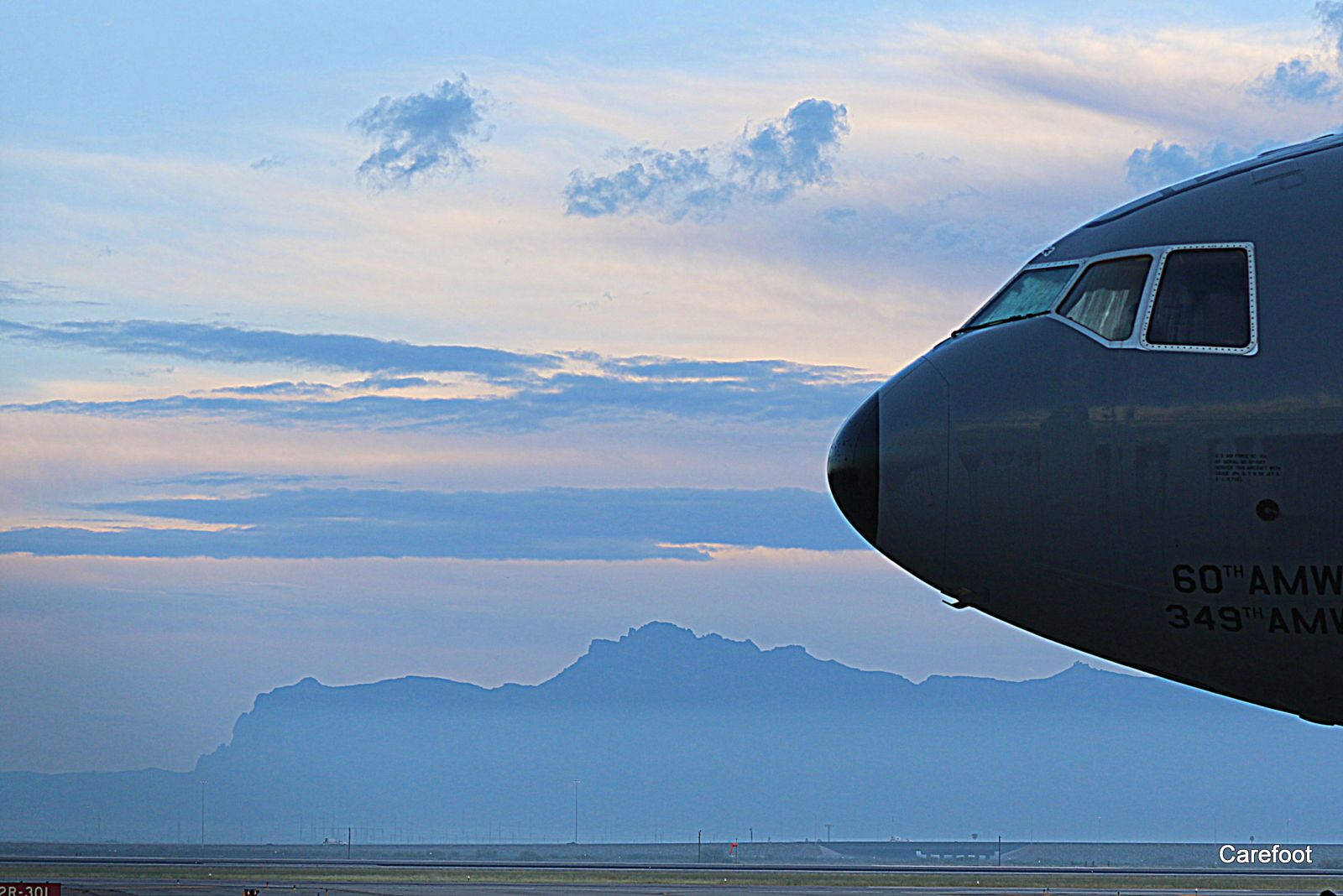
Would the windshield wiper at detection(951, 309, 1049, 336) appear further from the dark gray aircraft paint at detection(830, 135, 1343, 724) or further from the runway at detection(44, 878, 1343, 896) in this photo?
the runway at detection(44, 878, 1343, 896)

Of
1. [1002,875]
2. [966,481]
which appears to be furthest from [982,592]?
[1002,875]

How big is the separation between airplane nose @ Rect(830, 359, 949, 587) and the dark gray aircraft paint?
0.07 feet

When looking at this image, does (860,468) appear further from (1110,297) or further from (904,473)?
(1110,297)

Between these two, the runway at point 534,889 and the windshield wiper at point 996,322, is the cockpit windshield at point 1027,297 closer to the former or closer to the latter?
the windshield wiper at point 996,322

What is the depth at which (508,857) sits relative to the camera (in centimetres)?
15300

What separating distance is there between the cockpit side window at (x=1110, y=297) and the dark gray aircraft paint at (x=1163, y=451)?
17 mm

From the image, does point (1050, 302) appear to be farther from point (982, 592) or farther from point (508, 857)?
point (508, 857)

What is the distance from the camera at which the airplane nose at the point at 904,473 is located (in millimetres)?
13781

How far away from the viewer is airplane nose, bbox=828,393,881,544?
46.2ft

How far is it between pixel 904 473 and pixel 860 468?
462 millimetres

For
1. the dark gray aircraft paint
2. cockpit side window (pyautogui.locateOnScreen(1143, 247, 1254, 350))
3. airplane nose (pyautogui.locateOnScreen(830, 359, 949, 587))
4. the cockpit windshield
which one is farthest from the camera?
the cockpit windshield

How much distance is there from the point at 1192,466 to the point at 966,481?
1855mm

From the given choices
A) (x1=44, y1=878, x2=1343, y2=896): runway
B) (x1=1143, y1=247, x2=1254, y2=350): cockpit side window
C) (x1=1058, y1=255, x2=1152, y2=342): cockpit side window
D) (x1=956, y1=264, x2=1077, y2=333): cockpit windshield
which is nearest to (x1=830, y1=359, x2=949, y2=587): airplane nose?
(x1=956, y1=264, x2=1077, y2=333): cockpit windshield

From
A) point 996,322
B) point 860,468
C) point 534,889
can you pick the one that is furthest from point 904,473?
point 534,889
